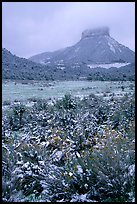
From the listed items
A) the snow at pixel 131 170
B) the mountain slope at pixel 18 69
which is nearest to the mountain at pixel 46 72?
the mountain slope at pixel 18 69

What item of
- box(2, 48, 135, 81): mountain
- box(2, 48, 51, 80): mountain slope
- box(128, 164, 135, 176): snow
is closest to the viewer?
box(128, 164, 135, 176): snow

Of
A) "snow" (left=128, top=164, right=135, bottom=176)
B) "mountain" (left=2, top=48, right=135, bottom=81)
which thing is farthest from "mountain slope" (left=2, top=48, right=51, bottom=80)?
"snow" (left=128, top=164, right=135, bottom=176)

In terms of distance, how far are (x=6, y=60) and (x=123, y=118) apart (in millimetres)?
42446

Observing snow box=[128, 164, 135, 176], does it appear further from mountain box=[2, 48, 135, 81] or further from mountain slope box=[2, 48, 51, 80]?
mountain slope box=[2, 48, 51, 80]

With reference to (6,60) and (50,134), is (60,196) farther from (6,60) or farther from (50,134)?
(6,60)

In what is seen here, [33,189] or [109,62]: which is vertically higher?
[109,62]

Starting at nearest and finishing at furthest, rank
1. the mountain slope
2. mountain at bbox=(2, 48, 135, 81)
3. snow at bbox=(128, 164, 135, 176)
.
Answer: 1. snow at bbox=(128, 164, 135, 176)
2. mountain at bbox=(2, 48, 135, 81)
3. the mountain slope

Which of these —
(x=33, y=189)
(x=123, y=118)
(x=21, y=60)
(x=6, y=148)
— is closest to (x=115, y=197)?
(x=33, y=189)

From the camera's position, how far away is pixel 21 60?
5806 centimetres

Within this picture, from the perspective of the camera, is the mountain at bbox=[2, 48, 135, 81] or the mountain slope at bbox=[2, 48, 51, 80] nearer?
the mountain at bbox=[2, 48, 135, 81]

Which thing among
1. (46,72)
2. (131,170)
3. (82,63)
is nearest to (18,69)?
(46,72)

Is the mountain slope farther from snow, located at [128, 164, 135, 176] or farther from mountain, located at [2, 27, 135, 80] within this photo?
snow, located at [128, 164, 135, 176]

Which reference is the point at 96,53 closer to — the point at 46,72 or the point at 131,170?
the point at 46,72

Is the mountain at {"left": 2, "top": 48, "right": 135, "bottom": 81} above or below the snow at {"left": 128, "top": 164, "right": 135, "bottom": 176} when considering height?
above
